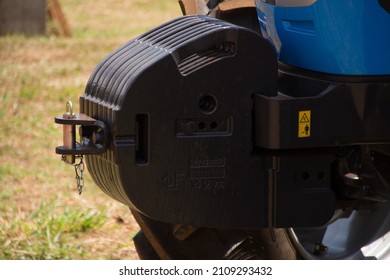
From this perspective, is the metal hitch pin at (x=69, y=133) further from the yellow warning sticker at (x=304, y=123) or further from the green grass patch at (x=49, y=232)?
the green grass patch at (x=49, y=232)

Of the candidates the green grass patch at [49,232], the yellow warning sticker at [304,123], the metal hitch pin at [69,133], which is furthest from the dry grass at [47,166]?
the yellow warning sticker at [304,123]

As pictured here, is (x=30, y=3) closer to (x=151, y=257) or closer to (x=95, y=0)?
(x=95, y=0)

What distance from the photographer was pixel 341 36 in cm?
282

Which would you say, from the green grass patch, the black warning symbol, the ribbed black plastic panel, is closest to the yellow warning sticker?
the black warning symbol

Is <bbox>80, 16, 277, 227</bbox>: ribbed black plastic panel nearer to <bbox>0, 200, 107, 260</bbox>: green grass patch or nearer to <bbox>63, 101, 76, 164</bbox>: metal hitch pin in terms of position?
<bbox>63, 101, 76, 164</bbox>: metal hitch pin

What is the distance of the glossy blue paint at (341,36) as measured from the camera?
2793 millimetres

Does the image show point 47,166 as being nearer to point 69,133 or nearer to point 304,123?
point 69,133

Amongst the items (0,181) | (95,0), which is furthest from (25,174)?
(95,0)

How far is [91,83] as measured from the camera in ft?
9.68

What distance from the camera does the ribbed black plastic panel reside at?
2.71 metres

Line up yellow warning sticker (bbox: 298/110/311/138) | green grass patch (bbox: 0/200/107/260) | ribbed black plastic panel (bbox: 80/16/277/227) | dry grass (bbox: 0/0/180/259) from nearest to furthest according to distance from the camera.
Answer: ribbed black plastic panel (bbox: 80/16/277/227)
yellow warning sticker (bbox: 298/110/311/138)
green grass patch (bbox: 0/200/107/260)
dry grass (bbox: 0/0/180/259)

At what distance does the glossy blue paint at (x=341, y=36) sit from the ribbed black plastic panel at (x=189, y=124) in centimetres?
14

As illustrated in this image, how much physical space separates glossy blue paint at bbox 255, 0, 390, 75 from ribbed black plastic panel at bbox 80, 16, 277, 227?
0.14 metres

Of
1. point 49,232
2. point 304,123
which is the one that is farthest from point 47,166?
point 304,123
